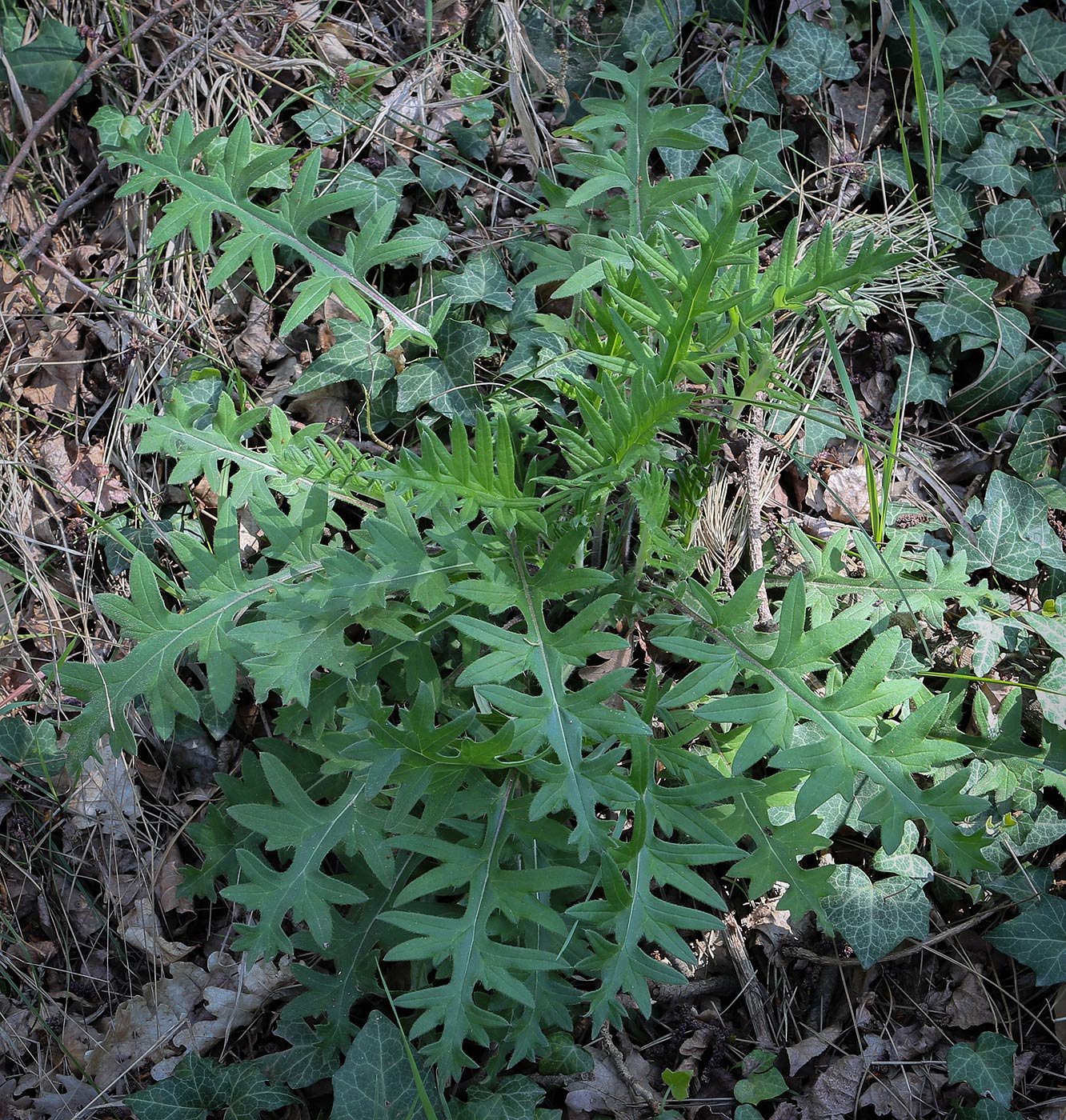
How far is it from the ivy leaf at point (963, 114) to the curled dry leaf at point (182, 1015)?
130 inches

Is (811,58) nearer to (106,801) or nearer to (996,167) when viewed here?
(996,167)

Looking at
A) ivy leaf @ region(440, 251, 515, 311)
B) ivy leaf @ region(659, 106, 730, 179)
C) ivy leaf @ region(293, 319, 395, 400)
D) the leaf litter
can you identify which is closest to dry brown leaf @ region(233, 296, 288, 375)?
the leaf litter

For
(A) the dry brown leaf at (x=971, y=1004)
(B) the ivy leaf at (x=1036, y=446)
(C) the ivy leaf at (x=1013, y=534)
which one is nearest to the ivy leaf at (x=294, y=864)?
(A) the dry brown leaf at (x=971, y=1004)

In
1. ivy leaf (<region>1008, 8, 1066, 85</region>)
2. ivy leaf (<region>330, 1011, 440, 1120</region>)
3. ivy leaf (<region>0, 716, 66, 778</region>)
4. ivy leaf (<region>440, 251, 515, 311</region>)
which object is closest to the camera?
ivy leaf (<region>330, 1011, 440, 1120</region>)

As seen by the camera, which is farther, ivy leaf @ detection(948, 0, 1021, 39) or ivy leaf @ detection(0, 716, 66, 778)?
ivy leaf @ detection(948, 0, 1021, 39)

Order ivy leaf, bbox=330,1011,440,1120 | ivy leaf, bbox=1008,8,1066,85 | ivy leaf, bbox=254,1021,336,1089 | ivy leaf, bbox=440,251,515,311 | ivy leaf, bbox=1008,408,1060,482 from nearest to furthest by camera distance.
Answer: ivy leaf, bbox=330,1011,440,1120
ivy leaf, bbox=254,1021,336,1089
ivy leaf, bbox=1008,408,1060,482
ivy leaf, bbox=440,251,515,311
ivy leaf, bbox=1008,8,1066,85

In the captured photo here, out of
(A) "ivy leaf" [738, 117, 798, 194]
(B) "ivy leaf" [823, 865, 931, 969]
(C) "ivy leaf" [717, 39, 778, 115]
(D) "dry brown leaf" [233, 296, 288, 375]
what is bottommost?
(B) "ivy leaf" [823, 865, 931, 969]

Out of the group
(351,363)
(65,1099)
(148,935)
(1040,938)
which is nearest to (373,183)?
(351,363)

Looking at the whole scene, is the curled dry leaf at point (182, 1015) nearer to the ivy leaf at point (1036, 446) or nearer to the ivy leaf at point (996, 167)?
the ivy leaf at point (1036, 446)

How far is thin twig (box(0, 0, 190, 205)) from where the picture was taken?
9.89ft

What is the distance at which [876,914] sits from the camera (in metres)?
2.31

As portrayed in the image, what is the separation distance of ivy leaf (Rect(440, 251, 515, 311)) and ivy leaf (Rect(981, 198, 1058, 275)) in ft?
5.03

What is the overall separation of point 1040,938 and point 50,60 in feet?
13.1

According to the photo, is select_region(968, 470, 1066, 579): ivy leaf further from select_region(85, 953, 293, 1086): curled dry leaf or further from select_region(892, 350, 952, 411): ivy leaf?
select_region(85, 953, 293, 1086): curled dry leaf
